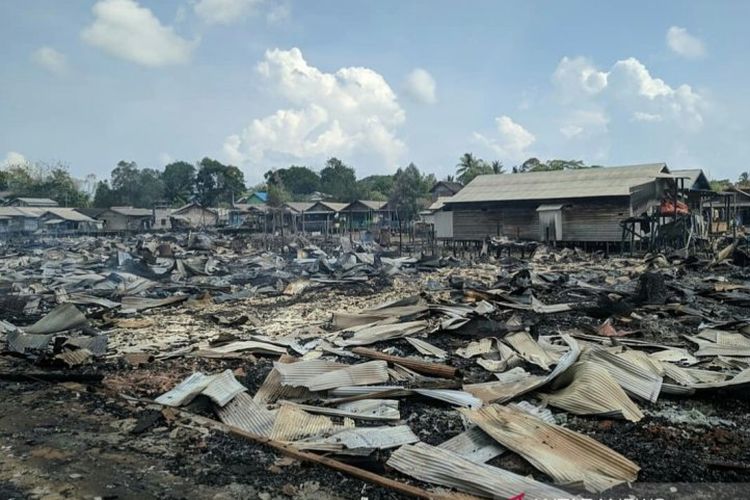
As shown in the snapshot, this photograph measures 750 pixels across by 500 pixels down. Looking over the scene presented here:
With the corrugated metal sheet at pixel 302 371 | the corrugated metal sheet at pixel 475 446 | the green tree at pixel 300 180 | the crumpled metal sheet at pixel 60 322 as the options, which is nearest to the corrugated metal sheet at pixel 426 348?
the corrugated metal sheet at pixel 302 371

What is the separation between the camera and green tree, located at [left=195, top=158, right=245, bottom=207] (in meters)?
69.4

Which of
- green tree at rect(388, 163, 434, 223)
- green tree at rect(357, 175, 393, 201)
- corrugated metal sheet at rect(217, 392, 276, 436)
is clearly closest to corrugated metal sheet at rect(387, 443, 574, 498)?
corrugated metal sheet at rect(217, 392, 276, 436)

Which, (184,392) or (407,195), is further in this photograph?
→ (407,195)

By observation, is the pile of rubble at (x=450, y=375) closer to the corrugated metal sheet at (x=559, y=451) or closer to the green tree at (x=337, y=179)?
the corrugated metal sheet at (x=559, y=451)

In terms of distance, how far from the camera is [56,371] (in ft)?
19.4

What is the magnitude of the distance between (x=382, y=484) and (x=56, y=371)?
14.6 ft

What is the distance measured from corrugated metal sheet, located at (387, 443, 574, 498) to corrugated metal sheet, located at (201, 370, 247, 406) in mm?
1733

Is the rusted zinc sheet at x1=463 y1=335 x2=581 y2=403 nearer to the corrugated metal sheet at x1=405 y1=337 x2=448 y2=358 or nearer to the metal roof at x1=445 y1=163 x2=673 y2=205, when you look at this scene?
the corrugated metal sheet at x1=405 y1=337 x2=448 y2=358

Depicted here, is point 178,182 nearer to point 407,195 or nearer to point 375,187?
point 375,187

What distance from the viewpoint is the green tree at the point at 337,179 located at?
247 feet

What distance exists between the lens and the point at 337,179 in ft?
258

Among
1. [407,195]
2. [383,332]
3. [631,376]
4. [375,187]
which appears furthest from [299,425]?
[375,187]

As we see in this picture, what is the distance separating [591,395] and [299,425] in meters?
2.37

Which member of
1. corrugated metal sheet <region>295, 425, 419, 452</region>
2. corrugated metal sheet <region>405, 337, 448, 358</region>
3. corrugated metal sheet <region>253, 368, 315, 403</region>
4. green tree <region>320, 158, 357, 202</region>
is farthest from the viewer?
green tree <region>320, 158, 357, 202</region>
